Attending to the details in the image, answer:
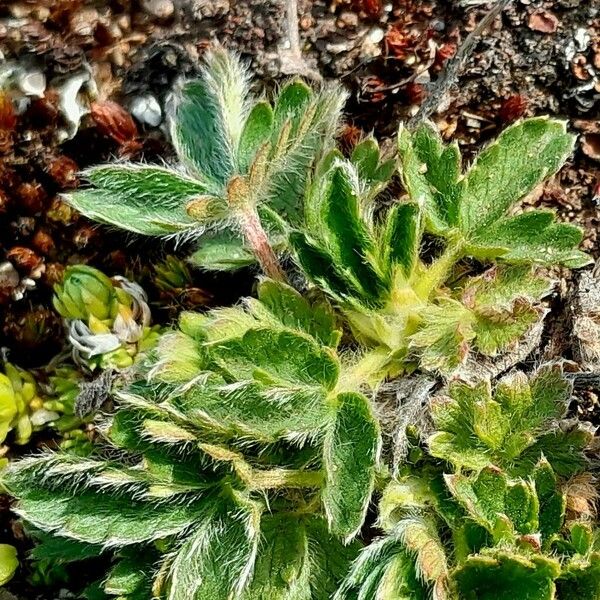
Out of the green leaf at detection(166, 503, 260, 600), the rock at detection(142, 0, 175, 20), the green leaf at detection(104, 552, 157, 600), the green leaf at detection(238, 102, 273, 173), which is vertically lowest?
the green leaf at detection(104, 552, 157, 600)

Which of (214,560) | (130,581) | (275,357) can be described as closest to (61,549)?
(130,581)

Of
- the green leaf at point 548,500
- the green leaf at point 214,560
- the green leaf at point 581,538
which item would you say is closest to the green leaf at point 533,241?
the green leaf at point 548,500

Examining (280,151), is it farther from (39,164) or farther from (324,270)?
(39,164)

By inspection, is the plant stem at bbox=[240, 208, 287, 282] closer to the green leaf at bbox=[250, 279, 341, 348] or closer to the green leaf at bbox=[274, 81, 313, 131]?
the green leaf at bbox=[250, 279, 341, 348]

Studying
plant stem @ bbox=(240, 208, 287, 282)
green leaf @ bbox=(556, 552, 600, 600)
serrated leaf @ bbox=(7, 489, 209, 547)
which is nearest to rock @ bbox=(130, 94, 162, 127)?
plant stem @ bbox=(240, 208, 287, 282)

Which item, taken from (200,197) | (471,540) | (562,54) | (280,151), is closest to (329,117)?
(280,151)

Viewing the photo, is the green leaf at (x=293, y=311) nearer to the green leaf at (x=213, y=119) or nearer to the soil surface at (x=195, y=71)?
the green leaf at (x=213, y=119)

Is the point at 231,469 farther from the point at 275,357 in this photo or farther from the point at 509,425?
the point at 509,425
